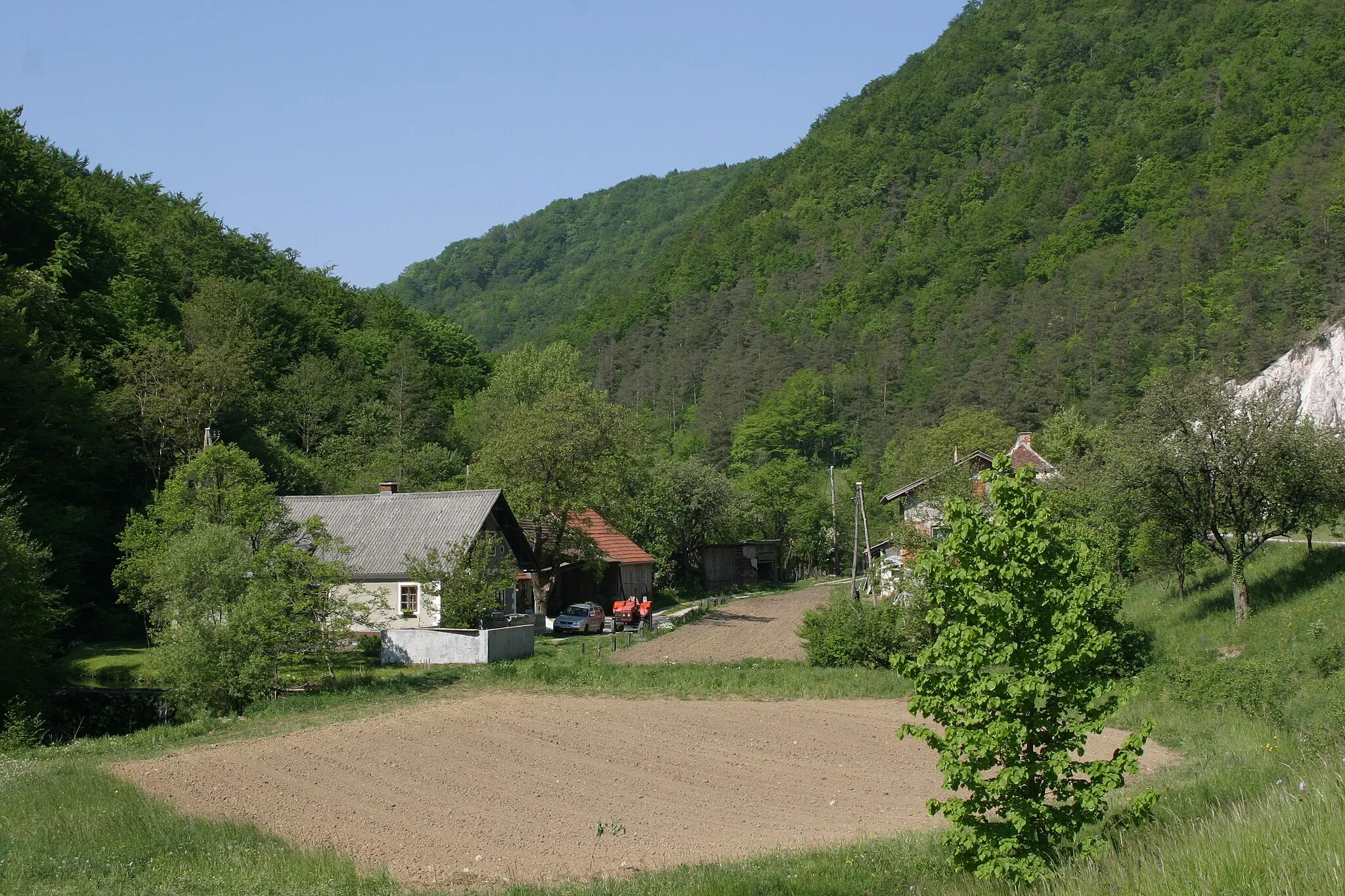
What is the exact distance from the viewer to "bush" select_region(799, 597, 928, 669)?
3303 centimetres

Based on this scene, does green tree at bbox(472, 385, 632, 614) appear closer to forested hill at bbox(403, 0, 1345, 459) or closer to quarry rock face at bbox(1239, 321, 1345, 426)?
quarry rock face at bbox(1239, 321, 1345, 426)

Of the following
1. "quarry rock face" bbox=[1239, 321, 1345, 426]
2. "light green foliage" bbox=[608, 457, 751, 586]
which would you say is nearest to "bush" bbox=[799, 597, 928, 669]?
"light green foliage" bbox=[608, 457, 751, 586]

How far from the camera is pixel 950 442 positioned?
87.1 metres

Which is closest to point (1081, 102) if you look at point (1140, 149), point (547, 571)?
point (1140, 149)

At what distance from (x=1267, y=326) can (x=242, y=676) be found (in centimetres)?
7714

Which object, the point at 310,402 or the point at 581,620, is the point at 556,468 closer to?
the point at 581,620

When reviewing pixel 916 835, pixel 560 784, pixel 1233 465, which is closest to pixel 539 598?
pixel 560 784

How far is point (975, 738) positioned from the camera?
959cm

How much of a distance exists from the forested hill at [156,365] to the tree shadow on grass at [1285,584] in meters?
32.5

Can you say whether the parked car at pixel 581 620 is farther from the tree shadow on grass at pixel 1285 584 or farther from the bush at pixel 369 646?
the tree shadow on grass at pixel 1285 584

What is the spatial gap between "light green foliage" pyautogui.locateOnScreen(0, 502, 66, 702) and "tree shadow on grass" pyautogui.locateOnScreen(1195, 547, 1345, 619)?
3168 centimetres

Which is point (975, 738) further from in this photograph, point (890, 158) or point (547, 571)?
point (890, 158)

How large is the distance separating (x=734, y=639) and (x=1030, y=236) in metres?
111

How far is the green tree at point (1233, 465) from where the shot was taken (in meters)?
28.4
